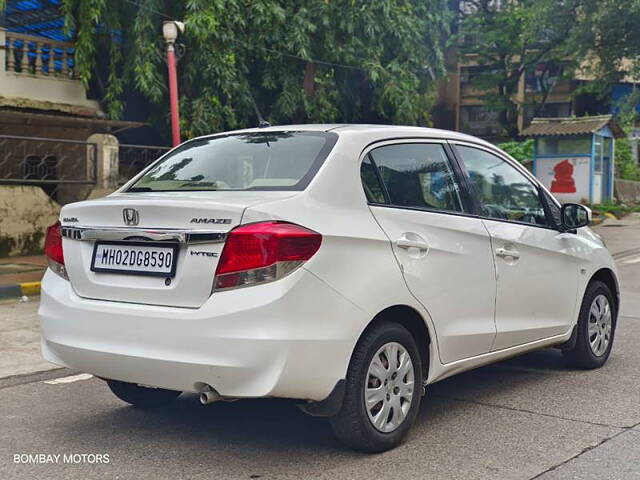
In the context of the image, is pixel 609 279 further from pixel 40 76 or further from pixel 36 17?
pixel 36 17

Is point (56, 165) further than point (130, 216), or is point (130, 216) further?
point (56, 165)

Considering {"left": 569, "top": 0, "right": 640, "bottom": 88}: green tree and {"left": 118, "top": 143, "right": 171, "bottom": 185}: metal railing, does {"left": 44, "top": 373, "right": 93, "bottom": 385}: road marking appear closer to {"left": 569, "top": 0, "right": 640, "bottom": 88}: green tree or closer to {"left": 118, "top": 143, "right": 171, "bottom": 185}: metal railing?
{"left": 118, "top": 143, "right": 171, "bottom": 185}: metal railing

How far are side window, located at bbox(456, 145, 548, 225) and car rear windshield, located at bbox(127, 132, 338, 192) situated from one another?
110 cm

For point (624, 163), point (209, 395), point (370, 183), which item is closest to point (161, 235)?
point (209, 395)

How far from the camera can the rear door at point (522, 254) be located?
479cm

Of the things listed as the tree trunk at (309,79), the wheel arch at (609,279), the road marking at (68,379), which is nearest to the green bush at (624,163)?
the tree trunk at (309,79)

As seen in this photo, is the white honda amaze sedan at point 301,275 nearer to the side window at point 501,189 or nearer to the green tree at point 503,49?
the side window at point 501,189

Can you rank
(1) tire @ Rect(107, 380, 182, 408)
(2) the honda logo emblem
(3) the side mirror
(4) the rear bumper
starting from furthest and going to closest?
1. (3) the side mirror
2. (1) tire @ Rect(107, 380, 182, 408)
3. (2) the honda logo emblem
4. (4) the rear bumper

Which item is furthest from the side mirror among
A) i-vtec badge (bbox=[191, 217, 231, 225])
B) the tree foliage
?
the tree foliage

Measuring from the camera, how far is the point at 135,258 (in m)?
3.81

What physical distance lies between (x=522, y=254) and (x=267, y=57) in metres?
13.2

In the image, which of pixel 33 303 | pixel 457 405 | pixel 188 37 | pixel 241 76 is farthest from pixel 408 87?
pixel 457 405

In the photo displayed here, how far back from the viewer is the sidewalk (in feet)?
32.6

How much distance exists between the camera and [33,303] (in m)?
9.62
